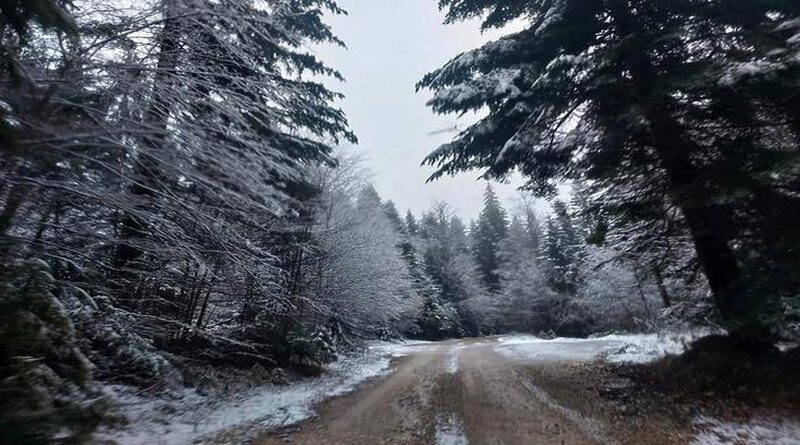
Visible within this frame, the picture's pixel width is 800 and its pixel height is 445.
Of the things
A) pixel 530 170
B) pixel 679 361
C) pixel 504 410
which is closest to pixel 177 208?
pixel 504 410

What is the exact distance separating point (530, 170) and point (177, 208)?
8.19 metres

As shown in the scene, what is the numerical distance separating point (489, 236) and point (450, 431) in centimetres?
5205

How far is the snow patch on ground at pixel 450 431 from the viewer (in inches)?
225

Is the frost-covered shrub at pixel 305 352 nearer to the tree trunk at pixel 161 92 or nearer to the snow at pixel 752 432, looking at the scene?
the tree trunk at pixel 161 92

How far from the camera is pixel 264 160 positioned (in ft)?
16.6

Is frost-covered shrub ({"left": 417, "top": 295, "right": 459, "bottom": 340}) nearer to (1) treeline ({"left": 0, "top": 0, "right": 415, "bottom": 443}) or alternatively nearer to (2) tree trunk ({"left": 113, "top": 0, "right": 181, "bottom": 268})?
(1) treeline ({"left": 0, "top": 0, "right": 415, "bottom": 443})

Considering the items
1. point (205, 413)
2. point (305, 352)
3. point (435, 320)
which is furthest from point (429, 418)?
point (435, 320)

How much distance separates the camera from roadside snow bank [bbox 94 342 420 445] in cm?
590

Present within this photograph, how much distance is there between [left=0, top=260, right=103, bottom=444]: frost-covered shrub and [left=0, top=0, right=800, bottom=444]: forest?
0.01 meters

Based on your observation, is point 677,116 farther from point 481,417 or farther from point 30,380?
point 30,380

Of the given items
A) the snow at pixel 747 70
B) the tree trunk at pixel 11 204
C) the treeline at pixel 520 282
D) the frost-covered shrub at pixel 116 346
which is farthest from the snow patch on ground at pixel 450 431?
the treeline at pixel 520 282

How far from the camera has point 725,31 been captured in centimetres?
726

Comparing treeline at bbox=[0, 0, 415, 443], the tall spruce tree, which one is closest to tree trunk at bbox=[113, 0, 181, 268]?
treeline at bbox=[0, 0, 415, 443]

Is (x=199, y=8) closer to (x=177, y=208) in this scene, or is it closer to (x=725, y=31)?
(x=177, y=208)
